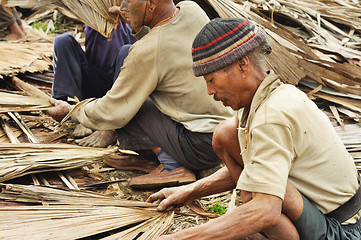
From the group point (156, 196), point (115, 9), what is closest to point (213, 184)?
point (156, 196)

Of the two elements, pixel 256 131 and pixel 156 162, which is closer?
pixel 256 131

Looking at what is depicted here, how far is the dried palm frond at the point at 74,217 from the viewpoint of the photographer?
1.93m

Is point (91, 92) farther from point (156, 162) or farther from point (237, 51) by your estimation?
point (237, 51)

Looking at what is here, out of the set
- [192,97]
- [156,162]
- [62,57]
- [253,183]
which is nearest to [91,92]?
[62,57]

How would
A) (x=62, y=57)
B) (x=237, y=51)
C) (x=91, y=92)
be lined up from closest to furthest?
(x=237, y=51) < (x=62, y=57) < (x=91, y=92)

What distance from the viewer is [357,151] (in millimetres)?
3018

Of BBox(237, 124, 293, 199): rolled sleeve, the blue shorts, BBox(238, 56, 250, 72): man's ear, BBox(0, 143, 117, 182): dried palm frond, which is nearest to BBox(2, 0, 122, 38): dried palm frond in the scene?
BBox(0, 143, 117, 182): dried palm frond

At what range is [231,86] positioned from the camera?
178 centimetres

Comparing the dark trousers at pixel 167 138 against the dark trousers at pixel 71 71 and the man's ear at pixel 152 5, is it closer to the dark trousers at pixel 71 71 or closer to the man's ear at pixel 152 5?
the dark trousers at pixel 71 71

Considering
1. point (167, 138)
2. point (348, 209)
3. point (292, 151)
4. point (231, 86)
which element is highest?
point (231, 86)

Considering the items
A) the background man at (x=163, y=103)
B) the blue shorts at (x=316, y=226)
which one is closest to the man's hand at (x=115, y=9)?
the background man at (x=163, y=103)

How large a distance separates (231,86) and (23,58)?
2850mm

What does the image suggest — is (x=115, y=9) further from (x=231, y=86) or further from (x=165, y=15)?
(x=231, y=86)

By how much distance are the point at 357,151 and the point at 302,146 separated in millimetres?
1574
